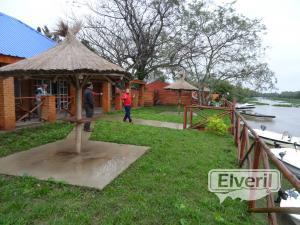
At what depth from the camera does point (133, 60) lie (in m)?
21.2

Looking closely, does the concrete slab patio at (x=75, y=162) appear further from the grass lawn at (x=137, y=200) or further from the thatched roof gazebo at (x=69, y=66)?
the thatched roof gazebo at (x=69, y=66)

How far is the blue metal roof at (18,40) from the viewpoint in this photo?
9.55 m

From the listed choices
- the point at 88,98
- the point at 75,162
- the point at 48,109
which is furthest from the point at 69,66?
the point at 48,109

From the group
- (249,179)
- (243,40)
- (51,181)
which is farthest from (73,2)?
(249,179)

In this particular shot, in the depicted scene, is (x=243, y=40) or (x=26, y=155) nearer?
(x=26, y=155)

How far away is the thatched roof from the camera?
4855 millimetres

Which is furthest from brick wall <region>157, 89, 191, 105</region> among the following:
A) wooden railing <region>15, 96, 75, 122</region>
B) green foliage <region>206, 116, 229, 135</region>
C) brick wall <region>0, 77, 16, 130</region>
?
brick wall <region>0, 77, 16, 130</region>

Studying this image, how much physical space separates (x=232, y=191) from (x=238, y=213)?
0.54m

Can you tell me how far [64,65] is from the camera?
16.0 ft

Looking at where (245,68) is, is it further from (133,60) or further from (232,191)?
(232,191)

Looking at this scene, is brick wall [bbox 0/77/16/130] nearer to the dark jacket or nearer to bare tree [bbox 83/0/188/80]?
the dark jacket

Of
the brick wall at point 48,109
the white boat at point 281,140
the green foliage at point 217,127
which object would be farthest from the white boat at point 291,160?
the brick wall at point 48,109

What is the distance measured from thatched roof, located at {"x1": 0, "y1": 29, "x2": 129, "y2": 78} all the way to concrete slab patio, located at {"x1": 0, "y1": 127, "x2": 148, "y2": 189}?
1806 mm

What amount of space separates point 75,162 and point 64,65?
196 centimetres
